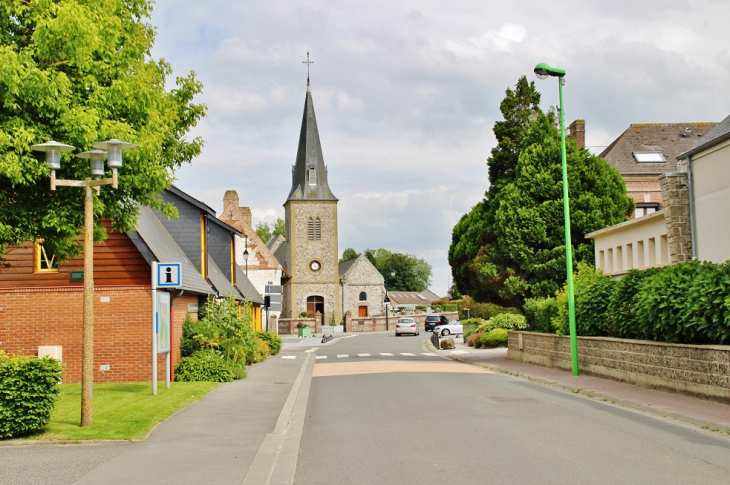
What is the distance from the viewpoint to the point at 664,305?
46.6ft

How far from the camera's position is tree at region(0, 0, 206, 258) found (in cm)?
1105

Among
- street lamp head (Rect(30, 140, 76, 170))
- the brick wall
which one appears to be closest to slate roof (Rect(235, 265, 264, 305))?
the brick wall

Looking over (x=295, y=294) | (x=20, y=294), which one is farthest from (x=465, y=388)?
(x=295, y=294)

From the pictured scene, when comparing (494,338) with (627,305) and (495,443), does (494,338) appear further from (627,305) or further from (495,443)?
(495,443)

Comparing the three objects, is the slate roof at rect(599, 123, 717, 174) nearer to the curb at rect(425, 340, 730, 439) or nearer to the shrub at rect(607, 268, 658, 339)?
the shrub at rect(607, 268, 658, 339)

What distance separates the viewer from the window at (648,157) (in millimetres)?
43750

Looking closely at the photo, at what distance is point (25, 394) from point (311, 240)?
74.7 meters

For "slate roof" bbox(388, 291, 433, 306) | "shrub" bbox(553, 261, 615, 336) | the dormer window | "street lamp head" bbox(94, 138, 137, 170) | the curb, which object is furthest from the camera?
"slate roof" bbox(388, 291, 433, 306)

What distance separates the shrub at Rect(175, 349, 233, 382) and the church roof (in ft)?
213

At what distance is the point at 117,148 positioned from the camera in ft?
33.9

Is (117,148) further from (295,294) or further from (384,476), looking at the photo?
(295,294)

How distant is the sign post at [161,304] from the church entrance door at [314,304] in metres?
68.9

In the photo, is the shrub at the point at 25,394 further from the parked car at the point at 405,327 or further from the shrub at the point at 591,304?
the parked car at the point at 405,327

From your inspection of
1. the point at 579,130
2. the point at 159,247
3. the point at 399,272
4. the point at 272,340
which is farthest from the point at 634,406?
the point at 399,272
